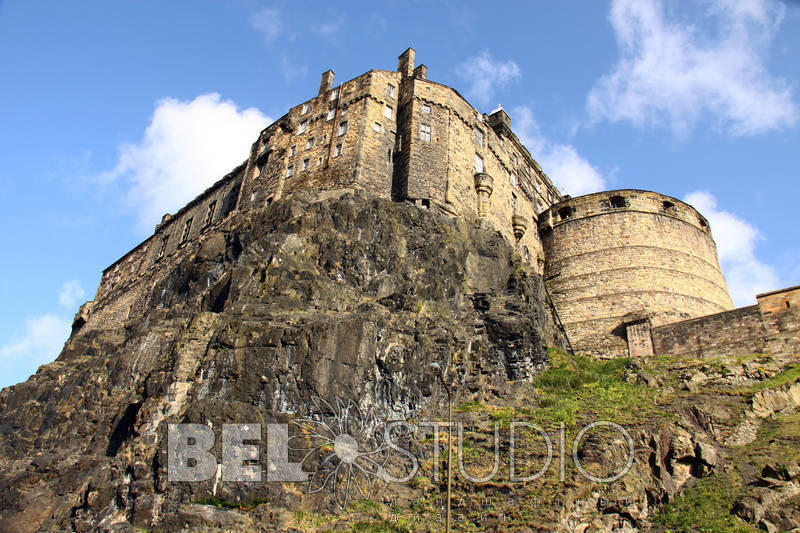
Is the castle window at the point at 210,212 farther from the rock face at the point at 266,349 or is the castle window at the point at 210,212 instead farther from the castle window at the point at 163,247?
the rock face at the point at 266,349

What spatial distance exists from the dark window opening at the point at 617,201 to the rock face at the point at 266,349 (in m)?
9.13

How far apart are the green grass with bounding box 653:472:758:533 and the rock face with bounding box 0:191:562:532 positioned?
7.22 meters

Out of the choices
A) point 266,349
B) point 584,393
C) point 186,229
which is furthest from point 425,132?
point 186,229

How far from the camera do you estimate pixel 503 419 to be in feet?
66.7

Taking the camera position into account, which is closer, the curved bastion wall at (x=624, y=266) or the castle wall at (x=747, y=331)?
the castle wall at (x=747, y=331)

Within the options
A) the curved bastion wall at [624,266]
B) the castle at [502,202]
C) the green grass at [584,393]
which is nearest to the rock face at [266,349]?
the green grass at [584,393]

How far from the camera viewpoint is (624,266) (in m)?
34.2

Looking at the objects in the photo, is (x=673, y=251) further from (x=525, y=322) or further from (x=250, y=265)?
(x=250, y=265)

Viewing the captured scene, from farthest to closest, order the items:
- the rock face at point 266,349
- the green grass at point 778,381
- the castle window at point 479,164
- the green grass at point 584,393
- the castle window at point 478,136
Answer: the castle window at point 478,136
the castle window at point 479,164
the green grass at point 778,381
the green grass at point 584,393
the rock face at point 266,349

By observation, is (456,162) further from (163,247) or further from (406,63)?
(163,247)

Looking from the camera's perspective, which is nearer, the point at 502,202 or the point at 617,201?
the point at 502,202

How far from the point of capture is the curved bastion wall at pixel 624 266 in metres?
32.5

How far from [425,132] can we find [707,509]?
22807 mm

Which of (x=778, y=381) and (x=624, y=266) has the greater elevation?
(x=624, y=266)
